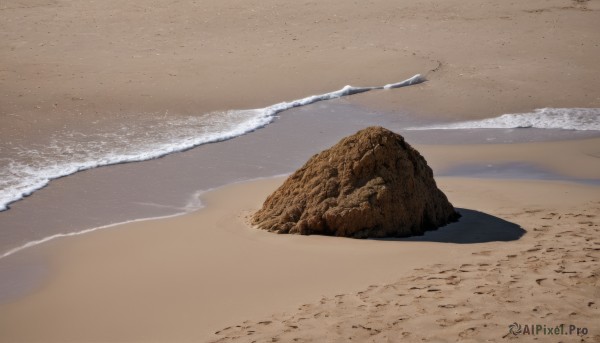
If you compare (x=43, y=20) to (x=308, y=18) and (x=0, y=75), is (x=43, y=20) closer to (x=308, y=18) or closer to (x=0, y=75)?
(x=0, y=75)

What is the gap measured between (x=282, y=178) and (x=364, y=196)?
7.71ft

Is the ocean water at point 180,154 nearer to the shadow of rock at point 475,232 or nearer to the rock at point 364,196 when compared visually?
the rock at point 364,196

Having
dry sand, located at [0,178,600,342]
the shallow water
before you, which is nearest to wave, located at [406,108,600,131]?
the shallow water

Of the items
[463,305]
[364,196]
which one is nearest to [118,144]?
[364,196]

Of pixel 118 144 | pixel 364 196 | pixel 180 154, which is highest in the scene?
pixel 118 144

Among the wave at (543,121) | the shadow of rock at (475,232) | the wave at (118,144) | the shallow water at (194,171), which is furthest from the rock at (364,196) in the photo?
the wave at (543,121)

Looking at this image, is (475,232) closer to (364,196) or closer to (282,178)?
(364,196)

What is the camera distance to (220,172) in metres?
9.05

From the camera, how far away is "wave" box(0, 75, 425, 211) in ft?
28.6

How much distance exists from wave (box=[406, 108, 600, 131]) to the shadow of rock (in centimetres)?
437

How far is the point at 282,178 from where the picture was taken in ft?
28.7

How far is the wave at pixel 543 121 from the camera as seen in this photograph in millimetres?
11242

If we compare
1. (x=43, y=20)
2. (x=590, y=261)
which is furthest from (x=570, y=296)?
(x=43, y=20)

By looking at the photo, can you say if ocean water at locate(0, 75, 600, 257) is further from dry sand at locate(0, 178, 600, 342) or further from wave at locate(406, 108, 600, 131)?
dry sand at locate(0, 178, 600, 342)
